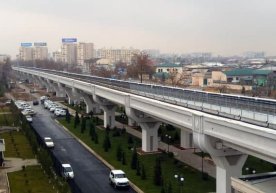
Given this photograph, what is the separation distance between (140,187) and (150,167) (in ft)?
15.6

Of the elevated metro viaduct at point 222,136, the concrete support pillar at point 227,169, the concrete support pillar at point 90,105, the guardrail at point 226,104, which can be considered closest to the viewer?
the elevated metro viaduct at point 222,136

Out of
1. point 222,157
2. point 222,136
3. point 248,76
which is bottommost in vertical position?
point 222,157

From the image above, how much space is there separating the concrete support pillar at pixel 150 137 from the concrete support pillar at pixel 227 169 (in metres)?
13.2

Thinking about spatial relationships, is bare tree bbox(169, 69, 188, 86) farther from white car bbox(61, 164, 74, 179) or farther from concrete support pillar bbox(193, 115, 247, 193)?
concrete support pillar bbox(193, 115, 247, 193)

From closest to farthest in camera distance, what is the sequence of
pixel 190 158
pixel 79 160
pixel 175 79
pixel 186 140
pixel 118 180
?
pixel 118 180, pixel 190 158, pixel 79 160, pixel 186 140, pixel 175 79

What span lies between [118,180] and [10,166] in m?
8.99

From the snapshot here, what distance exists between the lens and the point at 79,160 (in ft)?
107

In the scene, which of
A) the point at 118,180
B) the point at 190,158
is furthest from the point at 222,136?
the point at 190,158

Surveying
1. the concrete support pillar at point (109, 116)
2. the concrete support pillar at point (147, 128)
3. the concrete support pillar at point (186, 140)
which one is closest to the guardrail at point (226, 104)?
the concrete support pillar at point (147, 128)

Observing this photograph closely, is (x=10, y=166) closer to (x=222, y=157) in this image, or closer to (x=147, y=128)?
(x=147, y=128)

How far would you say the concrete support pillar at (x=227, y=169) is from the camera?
21.2 metres

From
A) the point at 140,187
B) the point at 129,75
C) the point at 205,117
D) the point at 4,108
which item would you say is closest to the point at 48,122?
the point at 4,108

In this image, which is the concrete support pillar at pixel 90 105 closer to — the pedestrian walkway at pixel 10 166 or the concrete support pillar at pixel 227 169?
the pedestrian walkway at pixel 10 166

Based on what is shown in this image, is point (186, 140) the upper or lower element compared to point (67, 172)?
upper
